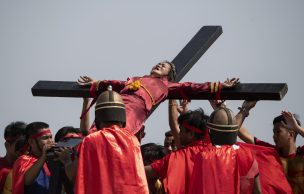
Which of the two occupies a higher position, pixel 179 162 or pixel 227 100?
pixel 227 100

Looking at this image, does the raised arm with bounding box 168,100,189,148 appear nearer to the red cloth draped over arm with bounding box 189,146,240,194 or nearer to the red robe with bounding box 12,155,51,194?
the red cloth draped over arm with bounding box 189,146,240,194

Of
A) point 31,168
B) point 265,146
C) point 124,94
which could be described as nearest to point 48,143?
point 31,168

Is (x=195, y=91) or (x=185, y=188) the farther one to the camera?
(x=195, y=91)

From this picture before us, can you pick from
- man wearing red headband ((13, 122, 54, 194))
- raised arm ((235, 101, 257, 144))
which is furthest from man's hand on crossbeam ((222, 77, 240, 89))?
man wearing red headband ((13, 122, 54, 194))

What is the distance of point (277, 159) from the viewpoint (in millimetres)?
8227

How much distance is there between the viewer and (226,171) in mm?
7223

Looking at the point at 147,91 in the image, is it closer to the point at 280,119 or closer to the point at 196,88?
the point at 196,88

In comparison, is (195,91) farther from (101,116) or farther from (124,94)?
(101,116)

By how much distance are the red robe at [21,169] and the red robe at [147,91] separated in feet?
3.69

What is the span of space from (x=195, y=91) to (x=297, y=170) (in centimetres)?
141

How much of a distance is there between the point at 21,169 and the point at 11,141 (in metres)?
0.95

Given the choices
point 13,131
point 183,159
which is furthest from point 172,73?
point 13,131

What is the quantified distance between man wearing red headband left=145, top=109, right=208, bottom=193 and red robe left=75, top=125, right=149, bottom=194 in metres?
1.30

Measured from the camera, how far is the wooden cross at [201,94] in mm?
8352
